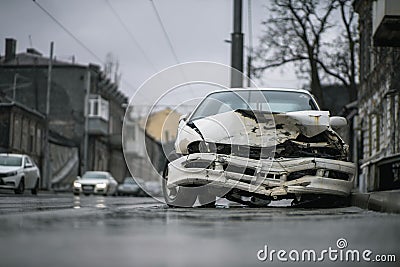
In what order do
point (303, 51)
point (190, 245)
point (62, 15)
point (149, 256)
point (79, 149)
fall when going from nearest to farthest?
point (149, 256), point (190, 245), point (62, 15), point (303, 51), point (79, 149)

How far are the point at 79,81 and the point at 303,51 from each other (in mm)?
25534

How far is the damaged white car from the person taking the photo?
855cm

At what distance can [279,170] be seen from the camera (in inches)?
340

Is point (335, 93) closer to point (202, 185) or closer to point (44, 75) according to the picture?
point (44, 75)

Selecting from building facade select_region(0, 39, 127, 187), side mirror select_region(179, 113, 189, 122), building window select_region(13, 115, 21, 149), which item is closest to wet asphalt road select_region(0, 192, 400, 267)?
side mirror select_region(179, 113, 189, 122)

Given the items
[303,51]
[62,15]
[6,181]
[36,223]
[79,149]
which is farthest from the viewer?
[79,149]

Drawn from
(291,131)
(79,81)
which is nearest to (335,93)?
(79,81)

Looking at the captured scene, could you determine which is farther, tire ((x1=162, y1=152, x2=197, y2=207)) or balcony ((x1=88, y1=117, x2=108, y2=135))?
balcony ((x1=88, y1=117, x2=108, y2=135))

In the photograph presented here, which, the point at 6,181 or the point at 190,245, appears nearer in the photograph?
the point at 190,245

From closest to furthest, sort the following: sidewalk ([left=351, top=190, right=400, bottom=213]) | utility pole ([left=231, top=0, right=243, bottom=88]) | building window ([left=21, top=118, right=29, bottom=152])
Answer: sidewalk ([left=351, top=190, right=400, bottom=213]), utility pole ([left=231, top=0, right=243, bottom=88]), building window ([left=21, top=118, right=29, bottom=152])

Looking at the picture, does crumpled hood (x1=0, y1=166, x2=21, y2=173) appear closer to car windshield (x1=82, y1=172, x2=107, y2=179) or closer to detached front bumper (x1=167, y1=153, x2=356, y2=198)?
car windshield (x1=82, y1=172, x2=107, y2=179)

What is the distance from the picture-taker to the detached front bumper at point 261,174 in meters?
8.50

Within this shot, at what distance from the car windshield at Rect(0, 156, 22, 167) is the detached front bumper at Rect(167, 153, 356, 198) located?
1608cm

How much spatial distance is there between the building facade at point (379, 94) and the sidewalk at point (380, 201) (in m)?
1.91
